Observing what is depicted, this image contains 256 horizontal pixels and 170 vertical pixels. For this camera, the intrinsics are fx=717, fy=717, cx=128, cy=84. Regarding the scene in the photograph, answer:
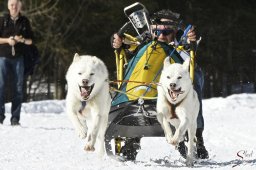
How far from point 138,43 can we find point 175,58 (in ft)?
2.00

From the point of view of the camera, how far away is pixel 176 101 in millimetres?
5395

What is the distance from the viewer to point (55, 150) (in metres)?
7.70

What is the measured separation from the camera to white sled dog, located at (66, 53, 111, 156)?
527cm

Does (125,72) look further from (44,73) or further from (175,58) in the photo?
(44,73)

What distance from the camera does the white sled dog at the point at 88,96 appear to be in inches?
Answer: 207

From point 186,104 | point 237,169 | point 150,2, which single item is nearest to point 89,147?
point 186,104

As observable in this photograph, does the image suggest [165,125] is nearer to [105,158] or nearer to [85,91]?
[85,91]

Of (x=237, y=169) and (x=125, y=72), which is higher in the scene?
(x=125, y=72)

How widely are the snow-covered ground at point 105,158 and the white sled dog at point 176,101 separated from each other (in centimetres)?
51

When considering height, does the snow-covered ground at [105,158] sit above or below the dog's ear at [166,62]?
below

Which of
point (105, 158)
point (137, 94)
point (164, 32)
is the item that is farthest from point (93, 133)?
point (164, 32)

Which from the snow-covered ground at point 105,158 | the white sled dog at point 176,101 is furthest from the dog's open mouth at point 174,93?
the snow-covered ground at point 105,158

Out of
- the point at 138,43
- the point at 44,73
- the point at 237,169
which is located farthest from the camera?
the point at 44,73

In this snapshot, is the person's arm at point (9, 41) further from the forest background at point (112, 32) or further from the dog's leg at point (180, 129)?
the forest background at point (112, 32)
